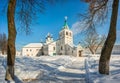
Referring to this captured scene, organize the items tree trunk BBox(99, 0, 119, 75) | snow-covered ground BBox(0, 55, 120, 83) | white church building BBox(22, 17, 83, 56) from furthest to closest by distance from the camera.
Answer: white church building BBox(22, 17, 83, 56), tree trunk BBox(99, 0, 119, 75), snow-covered ground BBox(0, 55, 120, 83)

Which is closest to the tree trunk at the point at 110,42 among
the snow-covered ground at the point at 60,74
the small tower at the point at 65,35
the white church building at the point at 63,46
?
the snow-covered ground at the point at 60,74

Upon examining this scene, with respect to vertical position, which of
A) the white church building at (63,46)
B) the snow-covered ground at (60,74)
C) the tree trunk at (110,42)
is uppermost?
the white church building at (63,46)

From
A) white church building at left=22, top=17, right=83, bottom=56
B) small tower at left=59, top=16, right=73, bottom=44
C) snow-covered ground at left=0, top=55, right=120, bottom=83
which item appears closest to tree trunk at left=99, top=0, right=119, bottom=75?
snow-covered ground at left=0, top=55, right=120, bottom=83

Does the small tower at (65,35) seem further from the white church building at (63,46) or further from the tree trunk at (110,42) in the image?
the tree trunk at (110,42)

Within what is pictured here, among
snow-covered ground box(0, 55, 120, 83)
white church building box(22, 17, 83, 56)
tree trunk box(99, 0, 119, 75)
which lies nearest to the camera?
snow-covered ground box(0, 55, 120, 83)

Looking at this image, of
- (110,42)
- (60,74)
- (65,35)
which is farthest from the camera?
(65,35)

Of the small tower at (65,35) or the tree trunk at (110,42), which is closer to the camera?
the tree trunk at (110,42)

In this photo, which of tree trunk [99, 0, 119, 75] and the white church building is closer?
tree trunk [99, 0, 119, 75]

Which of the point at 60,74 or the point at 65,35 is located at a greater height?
the point at 65,35

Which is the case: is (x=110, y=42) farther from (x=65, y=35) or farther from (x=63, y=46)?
(x=65, y=35)

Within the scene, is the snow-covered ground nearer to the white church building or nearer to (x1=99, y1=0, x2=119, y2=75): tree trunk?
(x1=99, y1=0, x2=119, y2=75): tree trunk

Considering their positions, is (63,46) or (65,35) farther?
(65,35)

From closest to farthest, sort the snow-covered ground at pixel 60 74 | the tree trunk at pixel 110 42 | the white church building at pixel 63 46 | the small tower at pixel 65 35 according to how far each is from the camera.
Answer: the snow-covered ground at pixel 60 74, the tree trunk at pixel 110 42, the white church building at pixel 63 46, the small tower at pixel 65 35

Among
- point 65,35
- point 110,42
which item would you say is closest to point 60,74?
point 110,42
